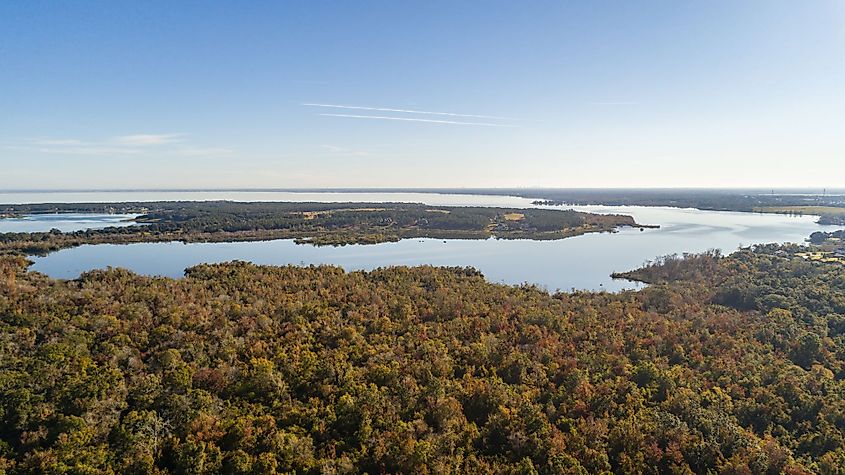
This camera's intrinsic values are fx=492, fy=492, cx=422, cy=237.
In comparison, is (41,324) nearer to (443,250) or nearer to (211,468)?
(211,468)

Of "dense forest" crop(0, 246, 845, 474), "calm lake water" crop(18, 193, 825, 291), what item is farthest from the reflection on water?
"dense forest" crop(0, 246, 845, 474)

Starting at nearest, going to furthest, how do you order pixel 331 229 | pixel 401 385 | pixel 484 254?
pixel 401 385
pixel 484 254
pixel 331 229

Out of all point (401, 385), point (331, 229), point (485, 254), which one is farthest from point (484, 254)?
point (401, 385)

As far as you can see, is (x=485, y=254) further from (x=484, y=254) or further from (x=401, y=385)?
(x=401, y=385)

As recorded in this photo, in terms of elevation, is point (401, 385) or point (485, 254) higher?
point (485, 254)

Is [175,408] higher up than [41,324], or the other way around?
[41,324]

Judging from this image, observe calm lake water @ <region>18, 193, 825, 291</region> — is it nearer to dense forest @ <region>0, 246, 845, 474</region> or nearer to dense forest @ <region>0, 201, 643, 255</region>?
dense forest @ <region>0, 201, 643, 255</region>

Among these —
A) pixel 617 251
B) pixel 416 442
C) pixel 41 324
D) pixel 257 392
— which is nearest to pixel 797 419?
pixel 416 442

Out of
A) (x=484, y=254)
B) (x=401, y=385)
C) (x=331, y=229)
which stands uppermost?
(x=331, y=229)
